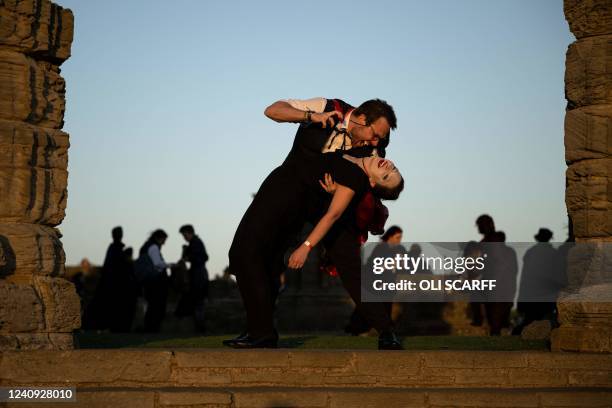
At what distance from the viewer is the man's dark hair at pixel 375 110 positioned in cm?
856

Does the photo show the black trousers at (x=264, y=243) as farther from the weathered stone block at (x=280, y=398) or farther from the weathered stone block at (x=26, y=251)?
the weathered stone block at (x=26, y=251)

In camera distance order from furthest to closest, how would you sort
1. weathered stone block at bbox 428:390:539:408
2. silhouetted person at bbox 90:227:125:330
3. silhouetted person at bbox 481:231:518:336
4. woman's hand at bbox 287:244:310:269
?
silhouetted person at bbox 90:227:125:330, silhouetted person at bbox 481:231:518:336, woman's hand at bbox 287:244:310:269, weathered stone block at bbox 428:390:539:408

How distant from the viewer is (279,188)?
855 centimetres

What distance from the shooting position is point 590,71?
9.38 meters

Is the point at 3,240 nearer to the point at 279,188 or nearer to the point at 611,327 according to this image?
the point at 279,188

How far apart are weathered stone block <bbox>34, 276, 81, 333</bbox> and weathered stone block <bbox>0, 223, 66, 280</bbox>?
3.6 inches

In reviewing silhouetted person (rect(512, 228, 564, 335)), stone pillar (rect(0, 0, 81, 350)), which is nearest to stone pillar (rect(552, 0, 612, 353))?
stone pillar (rect(0, 0, 81, 350))

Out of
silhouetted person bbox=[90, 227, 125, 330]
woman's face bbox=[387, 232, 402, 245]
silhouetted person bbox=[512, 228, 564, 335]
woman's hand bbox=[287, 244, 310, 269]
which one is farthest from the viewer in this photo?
silhouetted person bbox=[90, 227, 125, 330]

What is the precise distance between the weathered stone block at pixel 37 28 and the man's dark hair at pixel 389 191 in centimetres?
260

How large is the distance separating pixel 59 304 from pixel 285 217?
1785 millimetres

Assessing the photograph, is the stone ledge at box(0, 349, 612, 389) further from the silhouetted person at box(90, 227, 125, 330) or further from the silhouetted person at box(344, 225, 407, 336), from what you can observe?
the silhouetted person at box(90, 227, 125, 330)

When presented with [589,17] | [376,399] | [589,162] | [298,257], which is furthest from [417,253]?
[376,399]

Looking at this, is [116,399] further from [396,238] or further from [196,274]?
[196,274]

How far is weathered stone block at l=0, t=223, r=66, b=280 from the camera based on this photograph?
8.65 m
